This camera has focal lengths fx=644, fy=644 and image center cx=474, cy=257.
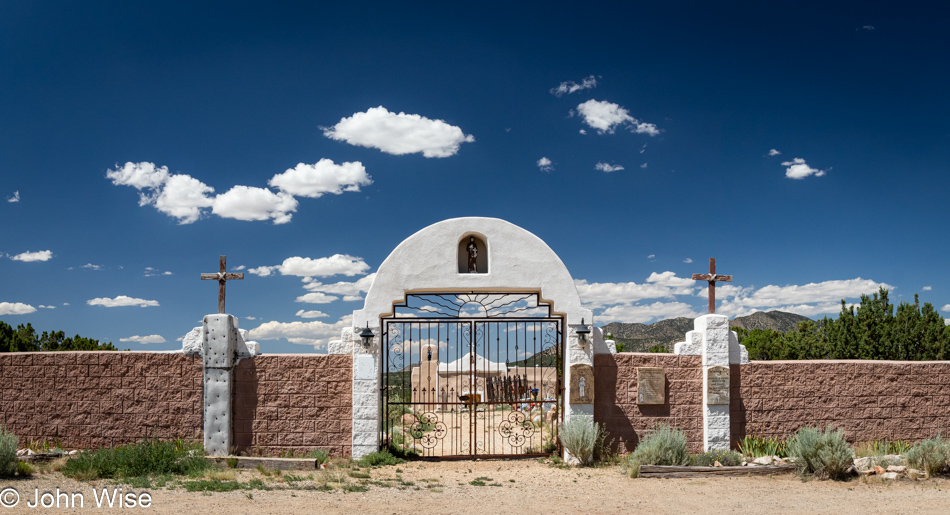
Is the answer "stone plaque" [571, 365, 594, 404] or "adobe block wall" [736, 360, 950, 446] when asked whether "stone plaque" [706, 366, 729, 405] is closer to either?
"adobe block wall" [736, 360, 950, 446]

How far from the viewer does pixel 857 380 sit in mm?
11273

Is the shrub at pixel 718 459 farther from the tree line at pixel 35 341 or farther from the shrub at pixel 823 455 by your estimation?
the tree line at pixel 35 341

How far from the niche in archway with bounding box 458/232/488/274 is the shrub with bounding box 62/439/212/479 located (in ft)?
16.6

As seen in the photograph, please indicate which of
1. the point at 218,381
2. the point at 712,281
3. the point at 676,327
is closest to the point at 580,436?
the point at 712,281

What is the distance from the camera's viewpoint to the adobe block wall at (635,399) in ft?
35.5

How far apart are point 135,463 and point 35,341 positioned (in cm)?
1150

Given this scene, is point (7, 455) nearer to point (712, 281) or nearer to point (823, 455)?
point (712, 281)

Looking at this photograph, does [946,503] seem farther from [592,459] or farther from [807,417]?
[592,459]

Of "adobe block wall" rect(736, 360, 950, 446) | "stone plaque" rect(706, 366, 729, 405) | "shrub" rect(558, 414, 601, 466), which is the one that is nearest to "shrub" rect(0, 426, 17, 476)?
"shrub" rect(558, 414, 601, 466)

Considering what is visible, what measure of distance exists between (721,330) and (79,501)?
965cm

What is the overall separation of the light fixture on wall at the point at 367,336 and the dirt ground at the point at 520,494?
1.97m

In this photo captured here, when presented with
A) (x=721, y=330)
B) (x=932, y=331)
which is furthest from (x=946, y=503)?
(x=932, y=331)

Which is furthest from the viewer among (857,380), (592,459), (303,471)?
(857,380)

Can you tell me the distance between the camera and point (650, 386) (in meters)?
10.8
